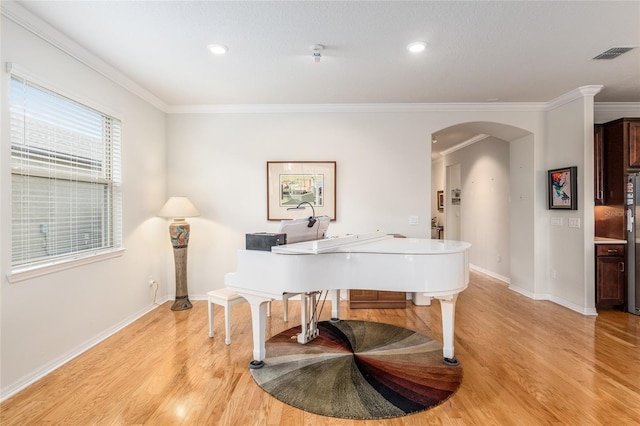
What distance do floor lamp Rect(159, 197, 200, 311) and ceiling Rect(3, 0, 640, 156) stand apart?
1.36 m

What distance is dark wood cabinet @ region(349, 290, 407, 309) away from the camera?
12.3ft

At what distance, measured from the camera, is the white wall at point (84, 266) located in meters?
2.04

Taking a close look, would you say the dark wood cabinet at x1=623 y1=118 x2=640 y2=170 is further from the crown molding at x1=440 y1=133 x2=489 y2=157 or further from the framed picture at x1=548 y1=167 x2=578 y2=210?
the crown molding at x1=440 y1=133 x2=489 y2=157

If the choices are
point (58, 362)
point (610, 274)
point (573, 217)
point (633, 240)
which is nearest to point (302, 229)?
point (58, 362)

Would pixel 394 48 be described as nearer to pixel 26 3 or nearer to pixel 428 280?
pixel 428 280

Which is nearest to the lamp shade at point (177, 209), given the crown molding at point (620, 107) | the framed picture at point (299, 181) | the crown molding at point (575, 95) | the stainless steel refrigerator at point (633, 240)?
the framed picture at point (299, 181)

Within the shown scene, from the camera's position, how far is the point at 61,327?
245cm

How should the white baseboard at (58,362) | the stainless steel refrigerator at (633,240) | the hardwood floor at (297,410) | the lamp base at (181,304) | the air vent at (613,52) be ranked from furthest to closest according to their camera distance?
the lamp base at (181,304) < the stainless steel refrigerator at (633,240) < the air vent at (613,52) < the white baseboard at (58,362) < the hardwood floor at (297,410)

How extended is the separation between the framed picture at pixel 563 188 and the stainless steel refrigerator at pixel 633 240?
1.71 feet

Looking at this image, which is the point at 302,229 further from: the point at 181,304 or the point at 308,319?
the point at 181,304

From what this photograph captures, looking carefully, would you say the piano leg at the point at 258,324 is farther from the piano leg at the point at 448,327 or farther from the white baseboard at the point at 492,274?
the white baseboard at the point at 492,274

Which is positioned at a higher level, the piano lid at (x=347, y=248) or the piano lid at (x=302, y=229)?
the piano lid at (x=302, y=229)

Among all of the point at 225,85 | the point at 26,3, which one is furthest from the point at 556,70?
the point at 26,3

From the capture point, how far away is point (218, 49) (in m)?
2.60
